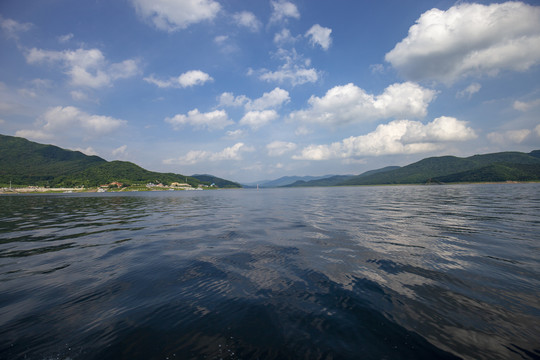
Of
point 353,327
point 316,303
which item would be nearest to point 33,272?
point 316,303

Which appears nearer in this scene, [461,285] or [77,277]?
[461,285]

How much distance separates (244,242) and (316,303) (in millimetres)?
8504

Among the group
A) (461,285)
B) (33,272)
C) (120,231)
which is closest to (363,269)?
(461,285)

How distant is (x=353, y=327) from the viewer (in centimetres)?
550

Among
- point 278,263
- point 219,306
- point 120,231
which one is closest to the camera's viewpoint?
point 219,306

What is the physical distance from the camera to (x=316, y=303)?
22.0 ft

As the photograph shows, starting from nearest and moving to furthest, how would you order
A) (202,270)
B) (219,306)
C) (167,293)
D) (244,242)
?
(219,306)
(167,293)
(202,270)
(244,242)

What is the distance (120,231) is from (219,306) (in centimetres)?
1698

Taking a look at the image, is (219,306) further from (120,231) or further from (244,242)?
(120,231)

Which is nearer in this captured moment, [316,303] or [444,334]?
[444,334]

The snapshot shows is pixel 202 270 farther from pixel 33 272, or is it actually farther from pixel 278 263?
pixel 33 272

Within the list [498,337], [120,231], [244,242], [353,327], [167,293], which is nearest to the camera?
[498,337]

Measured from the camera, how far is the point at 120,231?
61.3 ft

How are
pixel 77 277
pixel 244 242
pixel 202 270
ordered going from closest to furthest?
Answer: 1. pixel 77 277
2. pixel 202 270
3. pixel 244 242
